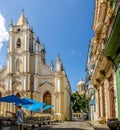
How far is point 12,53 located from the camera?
55.7 m

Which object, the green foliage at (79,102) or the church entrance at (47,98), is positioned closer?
the church entrance at (47,98)

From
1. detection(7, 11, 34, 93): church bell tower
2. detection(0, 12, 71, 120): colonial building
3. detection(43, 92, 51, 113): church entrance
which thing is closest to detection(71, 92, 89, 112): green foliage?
detection(0, 12, 71, 120): colonial building

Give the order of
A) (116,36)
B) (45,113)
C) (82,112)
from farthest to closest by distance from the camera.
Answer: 1. (82,112)
2. (45,113)
3. (116,36)

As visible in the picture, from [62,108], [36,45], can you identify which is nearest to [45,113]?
[62,108]

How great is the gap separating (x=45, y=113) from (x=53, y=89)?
4.24 m

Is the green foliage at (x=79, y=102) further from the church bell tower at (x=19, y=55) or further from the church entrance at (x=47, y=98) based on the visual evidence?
the church bell tower at (x=19, y=55)

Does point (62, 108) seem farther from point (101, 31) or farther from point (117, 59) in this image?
point (117, 59)

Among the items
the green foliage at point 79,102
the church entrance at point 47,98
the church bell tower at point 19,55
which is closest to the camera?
the church entrance at point 47,98

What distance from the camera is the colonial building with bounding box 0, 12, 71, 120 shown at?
173 ft

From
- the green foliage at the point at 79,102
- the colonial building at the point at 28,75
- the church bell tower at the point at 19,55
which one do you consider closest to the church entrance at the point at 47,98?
the colonial building at the point at 28,75

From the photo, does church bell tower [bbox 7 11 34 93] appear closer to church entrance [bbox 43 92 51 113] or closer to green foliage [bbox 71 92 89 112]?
church entrance [bbox 43 92 51 113]

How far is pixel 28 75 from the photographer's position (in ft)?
176

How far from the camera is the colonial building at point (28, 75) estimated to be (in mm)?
52750

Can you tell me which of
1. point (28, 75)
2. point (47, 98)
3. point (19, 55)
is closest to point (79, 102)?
point (47, 98)
